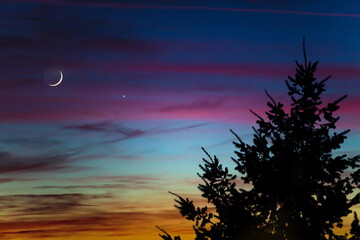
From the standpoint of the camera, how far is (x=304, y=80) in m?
15.4

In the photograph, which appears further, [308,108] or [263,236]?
[308,108]

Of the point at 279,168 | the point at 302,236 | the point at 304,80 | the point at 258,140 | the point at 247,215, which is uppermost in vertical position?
the point at 304,80

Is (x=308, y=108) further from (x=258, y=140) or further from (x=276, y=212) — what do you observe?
(x=276, y=212)

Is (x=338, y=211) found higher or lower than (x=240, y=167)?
lower

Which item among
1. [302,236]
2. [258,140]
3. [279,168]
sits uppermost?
[258,140]

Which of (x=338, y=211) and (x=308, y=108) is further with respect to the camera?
(x=308, y=108)

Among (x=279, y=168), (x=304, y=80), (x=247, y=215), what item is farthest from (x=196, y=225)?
(x=304, y=80)

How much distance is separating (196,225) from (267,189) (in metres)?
2.25

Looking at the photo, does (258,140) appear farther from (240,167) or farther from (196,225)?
(196,225)

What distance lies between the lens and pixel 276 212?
14703 mm

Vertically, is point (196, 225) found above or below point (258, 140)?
below

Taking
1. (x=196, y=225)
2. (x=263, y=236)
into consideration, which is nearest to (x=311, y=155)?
(x=263, y=236)

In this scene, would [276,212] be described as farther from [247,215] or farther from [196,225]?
[196,225]

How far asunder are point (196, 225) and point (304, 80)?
520 centimetres
